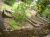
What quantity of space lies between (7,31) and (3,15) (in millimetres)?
502

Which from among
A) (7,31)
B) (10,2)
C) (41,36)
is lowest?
(41,36)

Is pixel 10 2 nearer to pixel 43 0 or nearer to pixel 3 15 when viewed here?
pixel 3 15

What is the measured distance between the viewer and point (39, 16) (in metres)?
3.62

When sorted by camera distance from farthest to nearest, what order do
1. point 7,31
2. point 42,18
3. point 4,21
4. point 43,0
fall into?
1. point 43,0
2. point 42,18
3. point 4,21
4. point 7,31

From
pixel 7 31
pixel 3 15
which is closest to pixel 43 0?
pixel 3 15

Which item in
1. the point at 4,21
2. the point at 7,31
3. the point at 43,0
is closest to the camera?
the point at 7,31

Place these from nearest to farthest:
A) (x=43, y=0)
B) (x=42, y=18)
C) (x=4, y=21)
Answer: (x=4, y=21)
(x=42, y=18)
(x=43, y=0)

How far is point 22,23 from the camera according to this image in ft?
10.8

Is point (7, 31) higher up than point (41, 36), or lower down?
higher up

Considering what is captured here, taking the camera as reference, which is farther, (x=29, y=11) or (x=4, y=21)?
(x=29, y=11)

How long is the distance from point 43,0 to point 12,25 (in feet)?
3.70

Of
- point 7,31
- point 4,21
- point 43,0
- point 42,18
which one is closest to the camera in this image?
point 7,31

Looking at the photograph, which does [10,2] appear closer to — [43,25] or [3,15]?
[3,15]

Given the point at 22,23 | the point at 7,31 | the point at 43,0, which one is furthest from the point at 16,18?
the point at 43,0
